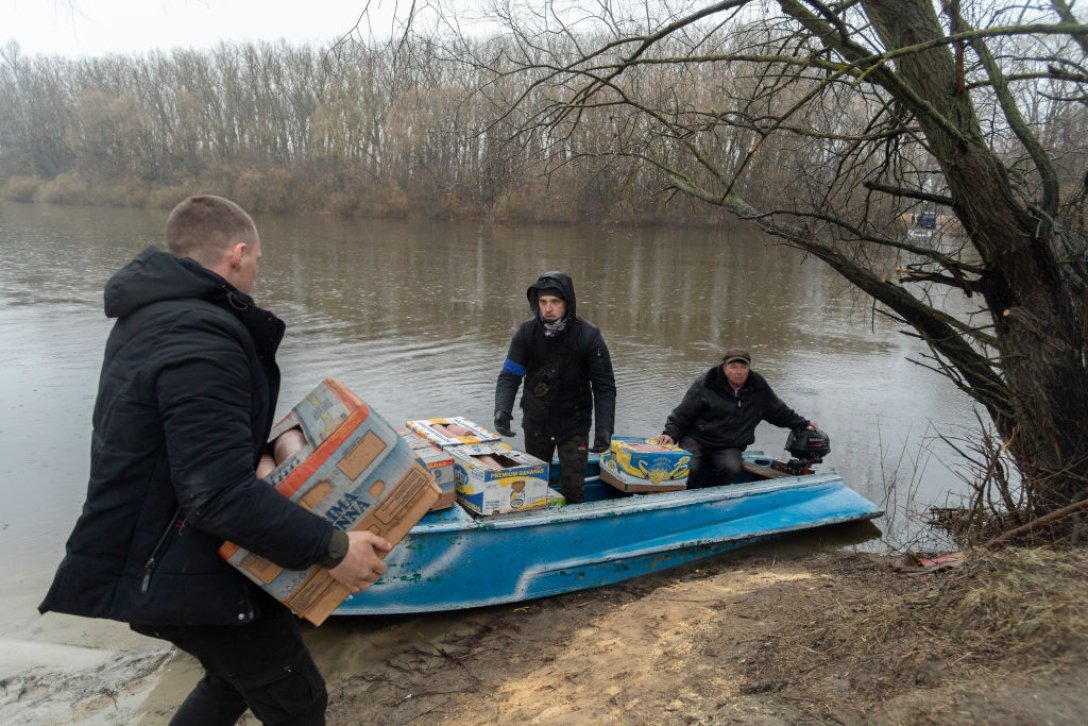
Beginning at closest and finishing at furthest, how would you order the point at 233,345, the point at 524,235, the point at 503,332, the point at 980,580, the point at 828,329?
1. the point at 233,345
2. the point at 980,580
3. the point at 503,332
4. the point at 828,329
5. the point at 524,235

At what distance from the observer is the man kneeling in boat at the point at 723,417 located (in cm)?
598

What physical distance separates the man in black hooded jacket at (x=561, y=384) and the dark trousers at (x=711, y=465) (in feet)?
3.89

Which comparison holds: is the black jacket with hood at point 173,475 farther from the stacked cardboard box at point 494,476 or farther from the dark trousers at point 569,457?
the dark trousers at point 569,457

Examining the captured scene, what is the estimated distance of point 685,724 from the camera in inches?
104

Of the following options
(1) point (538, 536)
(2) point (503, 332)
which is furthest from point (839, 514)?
(2) point (503, 332)

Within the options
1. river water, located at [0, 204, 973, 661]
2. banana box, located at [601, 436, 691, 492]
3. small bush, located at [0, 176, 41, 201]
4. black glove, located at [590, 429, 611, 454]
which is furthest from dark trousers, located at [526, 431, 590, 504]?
small bush, located at [0, 176, 41, 201]

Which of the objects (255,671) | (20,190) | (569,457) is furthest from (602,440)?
(20,190)

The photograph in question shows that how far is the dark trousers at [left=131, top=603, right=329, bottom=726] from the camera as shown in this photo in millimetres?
2053

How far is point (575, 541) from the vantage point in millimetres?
4629

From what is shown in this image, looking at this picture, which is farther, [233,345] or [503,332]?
[503,332]

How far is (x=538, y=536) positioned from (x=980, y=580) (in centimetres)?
235

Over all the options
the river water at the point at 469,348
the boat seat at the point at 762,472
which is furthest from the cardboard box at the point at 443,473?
the boat seat at the point at 762,472

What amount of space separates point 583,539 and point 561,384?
3.63ft

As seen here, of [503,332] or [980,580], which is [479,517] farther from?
[503,332]
